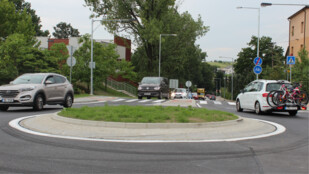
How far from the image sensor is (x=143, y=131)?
8.55 m

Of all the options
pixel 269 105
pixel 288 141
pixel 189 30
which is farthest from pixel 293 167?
pixel 189 30

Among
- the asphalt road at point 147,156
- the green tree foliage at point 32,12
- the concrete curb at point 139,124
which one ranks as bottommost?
the asphalt road at point 147,156

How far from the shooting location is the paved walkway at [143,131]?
7.93m

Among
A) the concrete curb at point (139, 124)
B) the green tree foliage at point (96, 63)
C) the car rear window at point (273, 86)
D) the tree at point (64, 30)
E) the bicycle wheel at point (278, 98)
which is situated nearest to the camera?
the concrete curb at point (139, 124)

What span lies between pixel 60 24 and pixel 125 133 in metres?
122

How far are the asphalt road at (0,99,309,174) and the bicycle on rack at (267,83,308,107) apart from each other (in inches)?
275

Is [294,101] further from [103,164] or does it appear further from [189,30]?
[189,30]

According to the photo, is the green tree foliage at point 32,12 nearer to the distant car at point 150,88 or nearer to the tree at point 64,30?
the tree at point 64,30

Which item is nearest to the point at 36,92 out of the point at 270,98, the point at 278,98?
the point at 270,98

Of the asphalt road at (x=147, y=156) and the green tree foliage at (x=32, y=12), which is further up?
the green tree foliage at (x=32, y=12)

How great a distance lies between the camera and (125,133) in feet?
27.0

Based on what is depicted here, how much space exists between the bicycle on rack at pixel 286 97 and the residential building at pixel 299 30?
32.3 meters

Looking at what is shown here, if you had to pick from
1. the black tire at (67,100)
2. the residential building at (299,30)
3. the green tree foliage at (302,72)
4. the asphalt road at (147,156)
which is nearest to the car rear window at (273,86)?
the asphalt road at (147,156)

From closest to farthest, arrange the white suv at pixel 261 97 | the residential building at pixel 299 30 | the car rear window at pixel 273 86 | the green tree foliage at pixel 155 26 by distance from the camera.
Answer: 1. the white suv at pixel 261 97
2. the car rear window at pixel 273 86
3. the green tree foliage at pixel 155 26
4. the residential building at pixel 299 30
